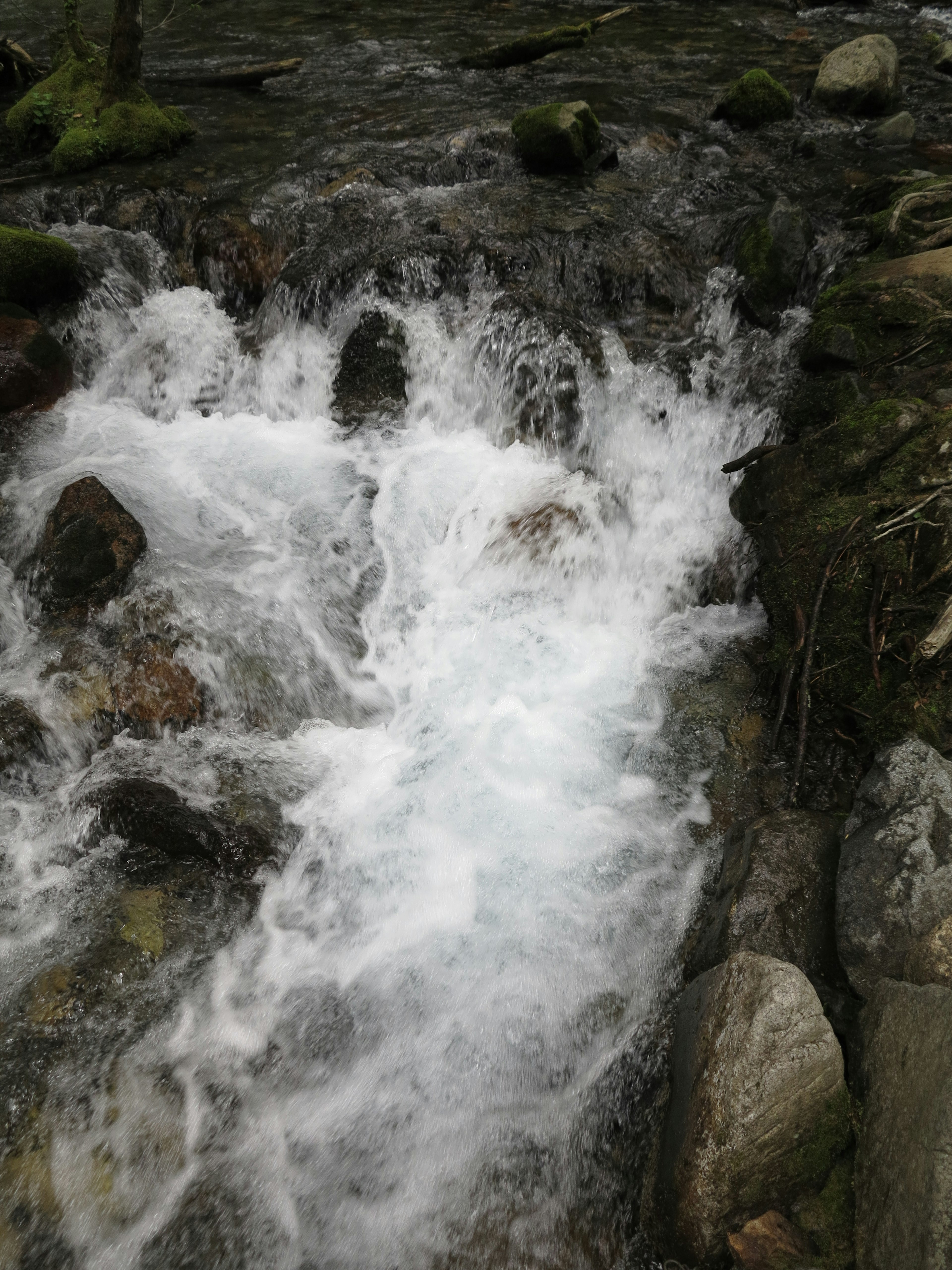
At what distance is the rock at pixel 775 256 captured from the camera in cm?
614

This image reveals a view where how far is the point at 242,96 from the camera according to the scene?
10.1 meters

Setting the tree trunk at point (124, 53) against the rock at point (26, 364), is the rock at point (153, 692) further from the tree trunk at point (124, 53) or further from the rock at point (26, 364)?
the tree trunk at point (124, 53)

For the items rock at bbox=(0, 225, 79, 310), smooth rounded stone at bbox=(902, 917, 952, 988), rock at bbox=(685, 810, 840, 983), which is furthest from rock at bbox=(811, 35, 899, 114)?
smooth rounded stone at bbox=(902, 917, 952, 988)

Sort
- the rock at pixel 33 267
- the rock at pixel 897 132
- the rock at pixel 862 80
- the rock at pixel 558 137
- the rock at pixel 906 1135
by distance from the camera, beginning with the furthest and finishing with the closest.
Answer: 1. the rock at pixel 862 80
2. the rock at pixel 897 132
3. the rock at pixel 558 137
4. the rock at pixel 33 267
5. the rock at pixel 906 1135

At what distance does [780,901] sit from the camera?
2.94 metres

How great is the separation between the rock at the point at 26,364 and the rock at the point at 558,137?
5.20 metres

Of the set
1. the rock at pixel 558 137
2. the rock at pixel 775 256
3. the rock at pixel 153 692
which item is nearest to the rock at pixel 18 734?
the rock at pixel 153 692

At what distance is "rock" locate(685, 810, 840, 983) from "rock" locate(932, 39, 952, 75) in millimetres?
11793

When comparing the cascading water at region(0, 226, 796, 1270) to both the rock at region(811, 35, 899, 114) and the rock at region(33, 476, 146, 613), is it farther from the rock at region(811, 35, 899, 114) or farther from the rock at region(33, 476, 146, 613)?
the rock at region(811, 35, 899, 114)

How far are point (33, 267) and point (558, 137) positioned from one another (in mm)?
5171

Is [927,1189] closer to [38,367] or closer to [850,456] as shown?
[850,456]

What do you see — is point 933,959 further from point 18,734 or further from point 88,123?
point 88,123

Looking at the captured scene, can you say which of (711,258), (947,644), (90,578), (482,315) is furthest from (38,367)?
(947,644)

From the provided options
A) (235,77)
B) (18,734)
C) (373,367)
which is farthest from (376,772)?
(235,77)
